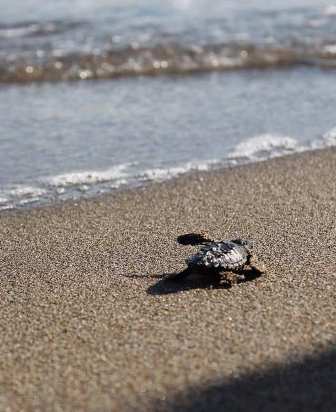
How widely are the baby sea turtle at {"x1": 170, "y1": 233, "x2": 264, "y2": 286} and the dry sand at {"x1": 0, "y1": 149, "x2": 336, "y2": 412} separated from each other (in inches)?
2.5

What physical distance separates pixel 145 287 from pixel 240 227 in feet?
3.34

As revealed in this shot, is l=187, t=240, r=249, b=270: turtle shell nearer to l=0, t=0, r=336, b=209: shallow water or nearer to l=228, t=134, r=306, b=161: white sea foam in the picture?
l=0, t=0, r=336, b=209: shallow water

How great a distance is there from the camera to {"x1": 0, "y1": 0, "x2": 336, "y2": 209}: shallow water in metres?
6.00

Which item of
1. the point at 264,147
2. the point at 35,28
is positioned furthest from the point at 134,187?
the point at 35,28

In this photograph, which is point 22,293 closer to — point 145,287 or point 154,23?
point 145,287

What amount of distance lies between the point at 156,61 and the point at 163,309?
681cm

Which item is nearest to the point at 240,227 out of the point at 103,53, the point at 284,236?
the point at 284,236

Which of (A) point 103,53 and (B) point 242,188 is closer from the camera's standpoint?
(B) point 242,188

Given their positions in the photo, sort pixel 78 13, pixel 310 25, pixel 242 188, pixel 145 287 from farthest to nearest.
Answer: pixel 78 13 → pixel 310 25 → pixel 242 188 → pixel 145 287

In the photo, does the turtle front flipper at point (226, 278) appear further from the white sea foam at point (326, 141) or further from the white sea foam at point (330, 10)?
the white sea foam at point (330, 10)

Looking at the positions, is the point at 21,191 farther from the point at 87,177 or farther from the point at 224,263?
the point at 224,263

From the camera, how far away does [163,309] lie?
3541mm

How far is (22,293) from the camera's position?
3828mm

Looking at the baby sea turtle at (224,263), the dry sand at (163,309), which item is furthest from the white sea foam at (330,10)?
the baby sea turtle at (224,263)
